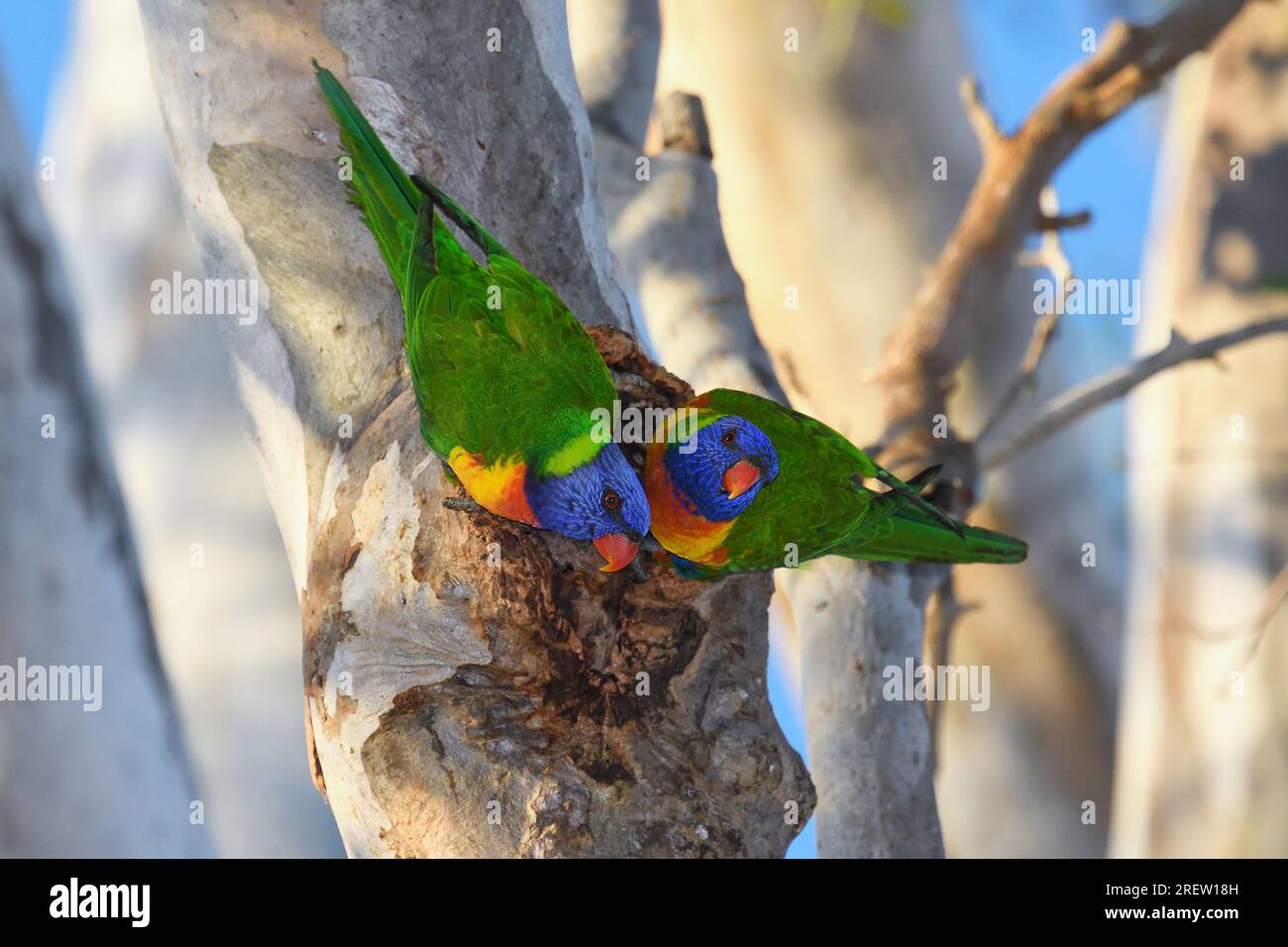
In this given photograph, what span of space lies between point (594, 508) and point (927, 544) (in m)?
Result: 0.73

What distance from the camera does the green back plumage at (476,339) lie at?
1.64 metres

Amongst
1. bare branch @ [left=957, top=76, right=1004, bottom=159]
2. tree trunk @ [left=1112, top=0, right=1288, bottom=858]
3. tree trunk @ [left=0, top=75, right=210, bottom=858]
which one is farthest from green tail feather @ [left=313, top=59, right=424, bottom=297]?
tree trunk @ [left=1112, top=0, right=1288, bottom=858]

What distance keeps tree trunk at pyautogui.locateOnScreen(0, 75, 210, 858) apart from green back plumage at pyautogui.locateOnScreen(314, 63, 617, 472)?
142 centimetres

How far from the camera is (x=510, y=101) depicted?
1972 mm

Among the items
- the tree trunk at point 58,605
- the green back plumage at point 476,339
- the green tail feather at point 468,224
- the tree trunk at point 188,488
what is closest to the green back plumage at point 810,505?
the green back plumage at point 476,339

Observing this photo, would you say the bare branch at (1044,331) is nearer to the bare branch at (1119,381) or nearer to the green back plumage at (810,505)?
the bare branch at (1119,381)

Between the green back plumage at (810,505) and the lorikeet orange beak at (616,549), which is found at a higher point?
the green back plumage at (810,505)

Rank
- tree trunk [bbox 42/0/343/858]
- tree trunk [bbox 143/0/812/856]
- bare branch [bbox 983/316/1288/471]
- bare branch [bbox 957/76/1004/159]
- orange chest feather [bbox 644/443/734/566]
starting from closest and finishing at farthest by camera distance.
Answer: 1. tree trunk [bbox 143/0/812/856]
2. orange chest feather [bbox 644/443/734/566]
3. bare branch [bbox 983/316/1288/471]
4. bare branch [bbox 957/76/1004/159]
5. tree trunk [bbox 42/0/343/858]

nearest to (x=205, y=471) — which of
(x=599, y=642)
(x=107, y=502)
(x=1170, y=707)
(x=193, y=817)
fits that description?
(x=107, y=502)

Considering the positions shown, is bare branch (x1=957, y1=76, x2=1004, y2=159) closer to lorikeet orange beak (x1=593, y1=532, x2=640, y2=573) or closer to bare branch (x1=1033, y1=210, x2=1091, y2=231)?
bare branch (x1=1033, y1=210, x2=1091, y2=231)

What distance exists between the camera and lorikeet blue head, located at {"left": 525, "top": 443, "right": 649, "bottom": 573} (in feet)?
5.23

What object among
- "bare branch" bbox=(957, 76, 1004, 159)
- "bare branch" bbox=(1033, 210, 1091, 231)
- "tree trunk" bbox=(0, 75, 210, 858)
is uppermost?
"bare branch" bbox=(957, 76, 1004, 159)

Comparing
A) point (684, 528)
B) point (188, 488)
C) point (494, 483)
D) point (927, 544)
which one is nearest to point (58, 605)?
point (188, 488)

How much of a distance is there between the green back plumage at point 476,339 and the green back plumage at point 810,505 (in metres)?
0.24
